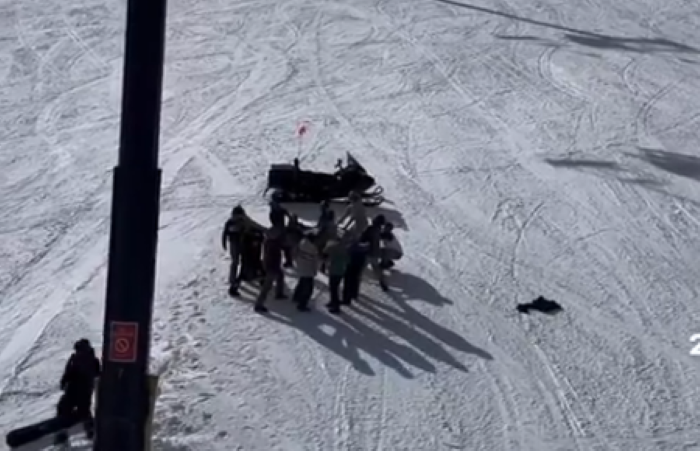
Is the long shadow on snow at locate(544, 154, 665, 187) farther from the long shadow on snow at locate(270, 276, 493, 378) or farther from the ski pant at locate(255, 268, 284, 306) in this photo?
the ski pant at locate(255, 268, 284, 306)

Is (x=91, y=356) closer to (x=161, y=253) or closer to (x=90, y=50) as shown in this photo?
(x=161, y=253)

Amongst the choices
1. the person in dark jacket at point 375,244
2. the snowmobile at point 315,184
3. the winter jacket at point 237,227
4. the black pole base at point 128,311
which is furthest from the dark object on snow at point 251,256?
the black pole base at point 128,311

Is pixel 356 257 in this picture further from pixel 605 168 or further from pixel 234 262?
pixel 605 168

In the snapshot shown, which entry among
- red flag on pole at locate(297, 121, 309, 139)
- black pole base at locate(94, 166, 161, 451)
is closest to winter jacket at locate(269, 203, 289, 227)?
red flag on pole at locate(297, 121, 309, 139)

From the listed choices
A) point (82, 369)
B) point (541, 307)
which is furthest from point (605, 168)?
point (82, 369)

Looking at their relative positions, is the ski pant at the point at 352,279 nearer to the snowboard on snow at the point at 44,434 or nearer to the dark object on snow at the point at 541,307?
the dark object on snow at the point at 541,307

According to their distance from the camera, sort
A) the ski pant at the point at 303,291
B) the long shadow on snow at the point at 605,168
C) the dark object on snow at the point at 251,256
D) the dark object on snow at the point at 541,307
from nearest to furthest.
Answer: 1. the ski pant at the point at 303,291
2. the dark object on snow at the point at 251,256
3. the dark object on snow at the point at 541,307
4. the long shadow on snow at the point at 605,168

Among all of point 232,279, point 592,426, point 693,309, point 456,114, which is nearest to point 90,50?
point 456,114
